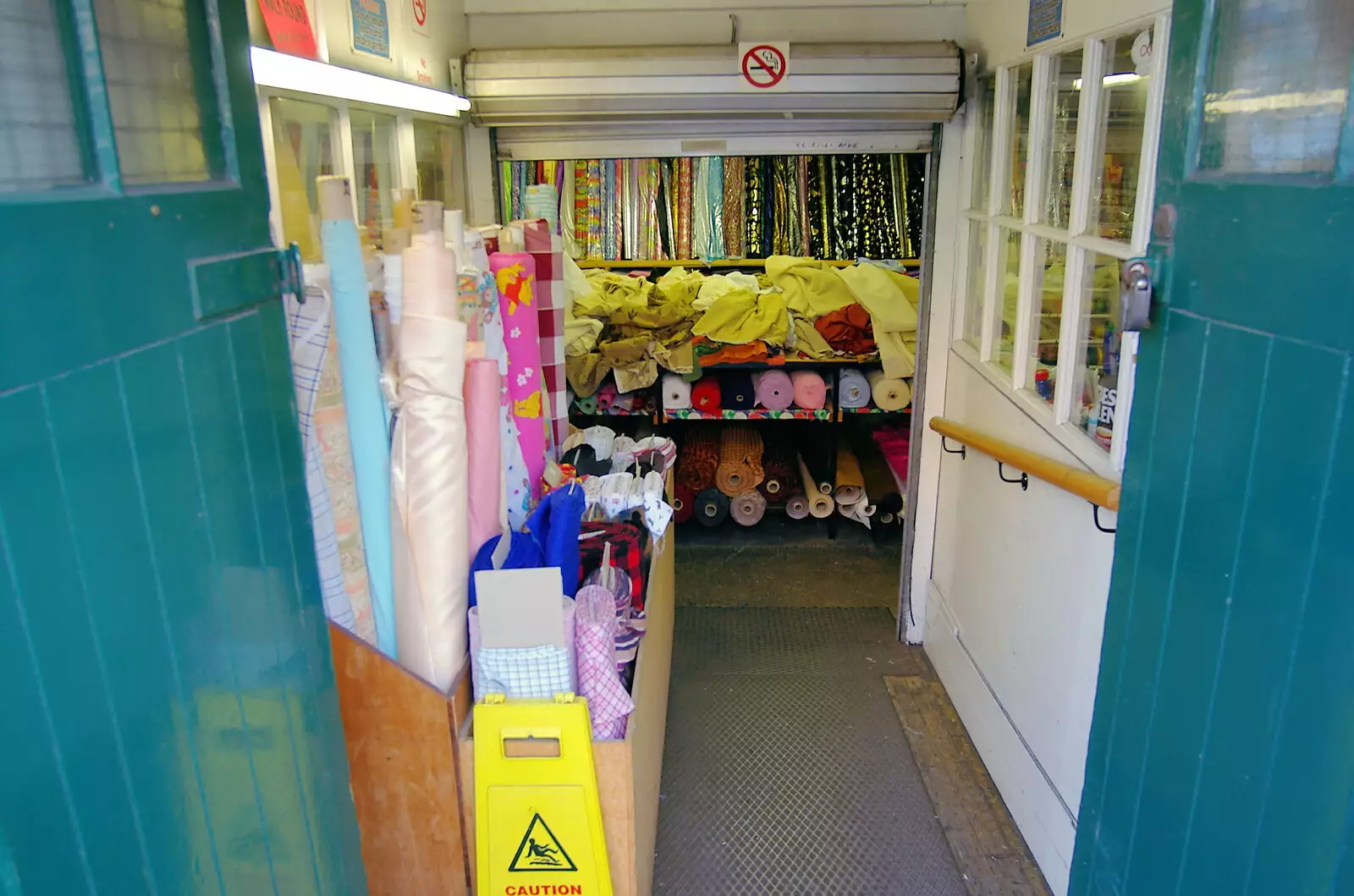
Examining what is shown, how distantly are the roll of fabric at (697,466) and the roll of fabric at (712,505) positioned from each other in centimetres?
4

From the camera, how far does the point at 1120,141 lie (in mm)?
2074

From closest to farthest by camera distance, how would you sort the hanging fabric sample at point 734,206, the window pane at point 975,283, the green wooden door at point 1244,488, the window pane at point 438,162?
the green wooden door at point 1244,488 → the window pane at point 438,162 → the window pane at point 975,283 → the hanging fabric sample at point 734,206

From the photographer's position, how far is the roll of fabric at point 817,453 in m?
4.55

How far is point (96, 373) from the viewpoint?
0.83m

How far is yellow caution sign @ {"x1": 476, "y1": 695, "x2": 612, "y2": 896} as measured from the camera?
182 cm

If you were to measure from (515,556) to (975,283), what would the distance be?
1960 millimetres

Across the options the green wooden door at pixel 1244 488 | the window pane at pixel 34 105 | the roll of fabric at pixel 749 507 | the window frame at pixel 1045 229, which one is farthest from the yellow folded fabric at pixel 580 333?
the window pane at pixel 34 105

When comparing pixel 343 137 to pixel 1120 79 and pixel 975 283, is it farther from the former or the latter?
pixel 975 283

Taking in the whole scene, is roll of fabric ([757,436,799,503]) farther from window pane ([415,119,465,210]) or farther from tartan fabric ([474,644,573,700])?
tartan fabric ([474,644,573,700])

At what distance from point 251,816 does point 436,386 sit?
0.90 m

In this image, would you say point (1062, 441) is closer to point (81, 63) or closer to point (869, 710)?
point (869, 710)

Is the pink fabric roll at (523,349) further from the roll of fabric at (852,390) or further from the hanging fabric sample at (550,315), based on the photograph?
the roll of fabric at (852,390)

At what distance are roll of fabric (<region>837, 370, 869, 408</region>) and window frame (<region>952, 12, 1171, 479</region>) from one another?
41.2 inches

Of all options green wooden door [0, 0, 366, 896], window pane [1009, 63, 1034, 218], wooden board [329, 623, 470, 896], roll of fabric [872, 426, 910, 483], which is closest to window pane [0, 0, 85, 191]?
green wooden door [0, 0, 366, 896]
